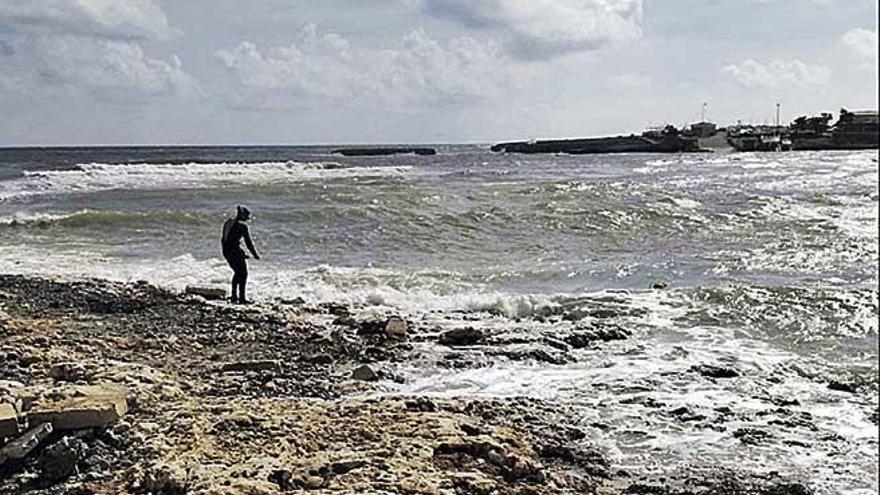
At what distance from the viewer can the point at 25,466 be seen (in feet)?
18.1

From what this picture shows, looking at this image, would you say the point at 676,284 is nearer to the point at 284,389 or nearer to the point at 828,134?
the point at 284,389

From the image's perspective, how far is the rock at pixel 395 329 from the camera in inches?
394

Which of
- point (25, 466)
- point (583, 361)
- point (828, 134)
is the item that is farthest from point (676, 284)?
point (828, 134)

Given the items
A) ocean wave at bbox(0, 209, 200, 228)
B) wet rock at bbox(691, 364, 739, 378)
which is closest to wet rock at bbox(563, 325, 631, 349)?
wet rock at bbox(691, 364, 739, 378)

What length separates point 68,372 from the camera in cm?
748

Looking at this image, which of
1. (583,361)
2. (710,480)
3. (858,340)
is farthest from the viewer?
(858,340)

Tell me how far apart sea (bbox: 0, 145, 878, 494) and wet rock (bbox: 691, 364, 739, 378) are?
0.35ft

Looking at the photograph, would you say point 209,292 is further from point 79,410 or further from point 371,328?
point 79,410

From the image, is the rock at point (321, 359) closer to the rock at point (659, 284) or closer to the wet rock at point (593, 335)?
the wet rock at point (593, 335)

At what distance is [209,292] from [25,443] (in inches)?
277

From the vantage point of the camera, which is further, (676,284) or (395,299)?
(676,284)

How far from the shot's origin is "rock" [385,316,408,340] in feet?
32.8

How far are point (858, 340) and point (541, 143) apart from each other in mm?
108552

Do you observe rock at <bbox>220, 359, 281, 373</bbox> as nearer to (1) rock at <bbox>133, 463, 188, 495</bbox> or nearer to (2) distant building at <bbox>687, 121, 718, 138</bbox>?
(1) rock at <bbox>133, 463, 188, 495</bbox>
